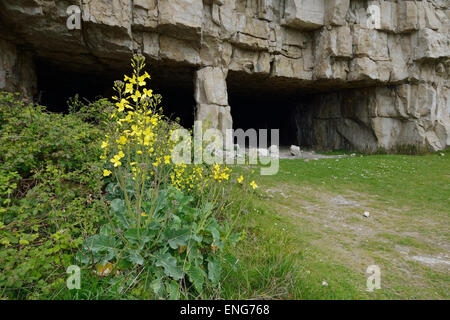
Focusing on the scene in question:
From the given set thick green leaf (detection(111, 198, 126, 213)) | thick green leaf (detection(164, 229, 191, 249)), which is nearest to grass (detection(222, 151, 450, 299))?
thick green leaf (detection(164, 229, 191, 249))

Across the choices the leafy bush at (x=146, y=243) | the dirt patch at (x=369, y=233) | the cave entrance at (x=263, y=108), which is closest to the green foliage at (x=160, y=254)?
the leafy bush at (x=146, y=243)

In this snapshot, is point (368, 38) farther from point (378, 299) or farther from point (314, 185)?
point (378, 299)

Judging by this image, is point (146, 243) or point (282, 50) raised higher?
point (282, 50)

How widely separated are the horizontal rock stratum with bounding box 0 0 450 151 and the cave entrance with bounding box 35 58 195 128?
508 mm

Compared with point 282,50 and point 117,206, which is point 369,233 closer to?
point 117,206

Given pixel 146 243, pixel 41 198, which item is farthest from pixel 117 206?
pixel 41 198

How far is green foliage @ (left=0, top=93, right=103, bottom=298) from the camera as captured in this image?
1.98 m

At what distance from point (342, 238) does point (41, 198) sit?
4003 mm

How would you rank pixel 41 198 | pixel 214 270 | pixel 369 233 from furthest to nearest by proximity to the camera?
pixel 369 233
pixel 41 198
pixel 214 270

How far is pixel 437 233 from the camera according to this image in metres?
4.21

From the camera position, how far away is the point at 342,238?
379 centimetres

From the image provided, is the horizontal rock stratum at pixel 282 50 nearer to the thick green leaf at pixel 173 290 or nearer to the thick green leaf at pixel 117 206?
the thick green leaf at pixel 117 206

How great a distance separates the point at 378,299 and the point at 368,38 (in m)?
13.2

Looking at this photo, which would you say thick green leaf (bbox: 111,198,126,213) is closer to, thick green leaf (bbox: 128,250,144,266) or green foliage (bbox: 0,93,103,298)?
green foliage (bbox: 0,93,103,298)
